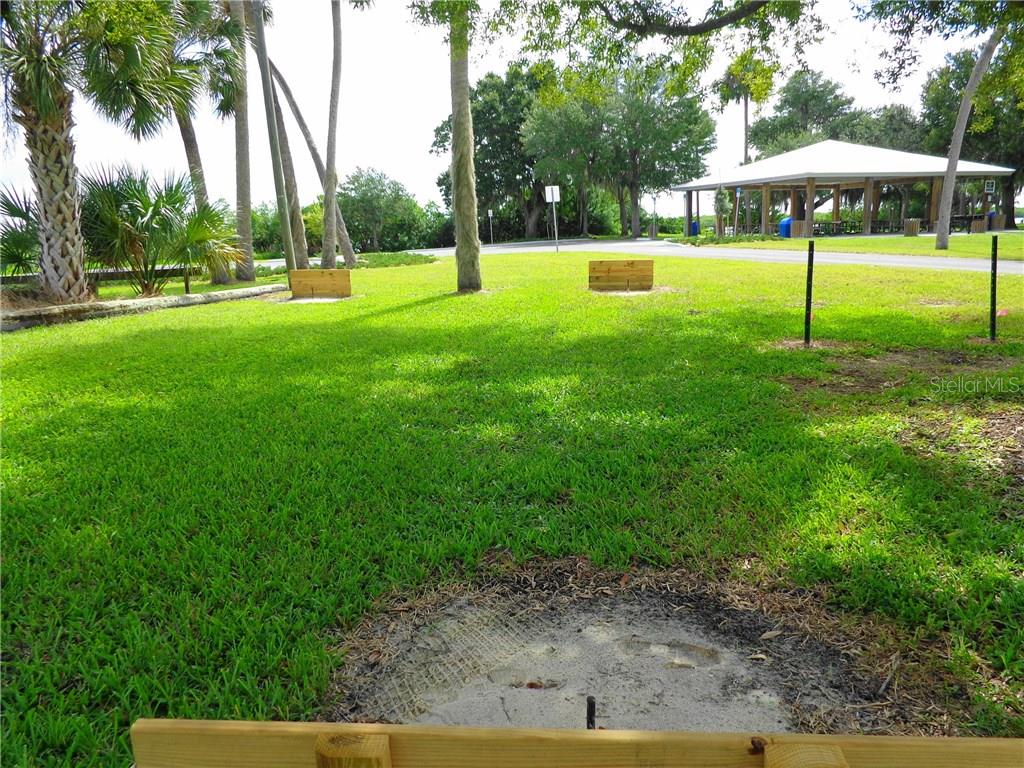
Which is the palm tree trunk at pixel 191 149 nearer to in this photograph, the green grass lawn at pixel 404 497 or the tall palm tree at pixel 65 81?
the tall palm tree at pixel 65 81

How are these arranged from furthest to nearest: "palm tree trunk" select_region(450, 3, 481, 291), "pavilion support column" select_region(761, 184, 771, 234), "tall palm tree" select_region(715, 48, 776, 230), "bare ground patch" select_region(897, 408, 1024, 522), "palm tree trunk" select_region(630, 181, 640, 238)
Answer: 1. "palm tree trunk" select_region(630, 181, 640, 238)
2. "pavilion support column" select_region(761, 184, 771, 234)
3. "palm tree trunk" select_region(450, 3, 481, 291)
4. "tall palm tree" select_region(715, 48, 776, 230)
5. "bare ground patch" select_region(897, 408, 1024, 522)

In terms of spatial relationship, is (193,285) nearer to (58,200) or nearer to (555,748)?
(58,200)

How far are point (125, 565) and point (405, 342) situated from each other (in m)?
5.24

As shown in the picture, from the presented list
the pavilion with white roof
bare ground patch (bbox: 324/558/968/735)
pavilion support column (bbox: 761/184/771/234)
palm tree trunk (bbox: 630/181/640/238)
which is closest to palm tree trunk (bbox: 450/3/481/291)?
bare ground patch (bbox: 324/558/968/735)

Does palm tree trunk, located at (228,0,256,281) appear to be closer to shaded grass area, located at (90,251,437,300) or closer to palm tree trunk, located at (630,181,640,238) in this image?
shaded grass area, located at (90,251,437,300)

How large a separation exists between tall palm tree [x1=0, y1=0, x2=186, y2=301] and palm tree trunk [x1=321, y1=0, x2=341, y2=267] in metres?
7.59

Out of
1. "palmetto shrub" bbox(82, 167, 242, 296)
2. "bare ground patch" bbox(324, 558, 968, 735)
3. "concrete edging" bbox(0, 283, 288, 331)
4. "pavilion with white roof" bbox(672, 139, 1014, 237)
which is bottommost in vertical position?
"bare ground patch" bbox(324, 558, 968, 735)

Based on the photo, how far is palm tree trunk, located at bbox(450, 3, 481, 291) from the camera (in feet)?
37.6

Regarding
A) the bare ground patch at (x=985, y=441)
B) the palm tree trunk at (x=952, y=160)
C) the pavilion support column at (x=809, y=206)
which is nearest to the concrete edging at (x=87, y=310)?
the bare ground patch at (x=985, y=441)

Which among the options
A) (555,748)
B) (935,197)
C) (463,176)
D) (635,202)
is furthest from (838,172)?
(555,748)

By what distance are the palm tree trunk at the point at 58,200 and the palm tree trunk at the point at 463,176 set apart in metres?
6.30

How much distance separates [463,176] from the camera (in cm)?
1193

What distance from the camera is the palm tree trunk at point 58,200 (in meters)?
10.6

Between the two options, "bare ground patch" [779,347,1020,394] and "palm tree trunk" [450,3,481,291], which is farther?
"palm tree trunk" [450,3,481,291]
